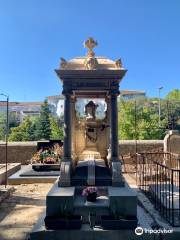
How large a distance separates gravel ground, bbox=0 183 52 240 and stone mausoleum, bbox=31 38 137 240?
97 centimetres

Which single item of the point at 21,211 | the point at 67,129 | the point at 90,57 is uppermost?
the point at 90,57

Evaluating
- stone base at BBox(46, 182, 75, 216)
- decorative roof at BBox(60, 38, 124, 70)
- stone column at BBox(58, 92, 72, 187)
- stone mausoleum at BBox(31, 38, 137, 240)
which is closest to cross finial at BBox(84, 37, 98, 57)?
stone mausoleum at BBox(31, 38, 137, 240)

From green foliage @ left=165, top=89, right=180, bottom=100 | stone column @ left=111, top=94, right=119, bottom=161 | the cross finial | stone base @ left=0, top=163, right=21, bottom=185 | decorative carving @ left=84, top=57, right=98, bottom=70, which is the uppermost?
green foliage @ left=165, top=89, right=180, bottom=100

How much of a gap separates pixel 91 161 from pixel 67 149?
3.09 feet

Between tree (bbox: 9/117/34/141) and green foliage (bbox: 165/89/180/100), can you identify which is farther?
green foliage (bbox: 165/89/180/100)

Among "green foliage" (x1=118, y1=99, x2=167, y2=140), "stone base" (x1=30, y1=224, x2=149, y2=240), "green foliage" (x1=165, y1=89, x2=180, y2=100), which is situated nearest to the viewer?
"stone base" (x1=30, y1=224, x2=149, y2=240)

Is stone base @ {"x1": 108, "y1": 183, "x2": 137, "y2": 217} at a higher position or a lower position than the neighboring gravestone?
lower

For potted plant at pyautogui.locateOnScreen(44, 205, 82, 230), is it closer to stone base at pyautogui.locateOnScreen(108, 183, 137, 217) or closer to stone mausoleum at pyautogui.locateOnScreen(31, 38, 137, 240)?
stone mausoleum at pyautogui.locateOnScreen(31, 38, 137, 240)

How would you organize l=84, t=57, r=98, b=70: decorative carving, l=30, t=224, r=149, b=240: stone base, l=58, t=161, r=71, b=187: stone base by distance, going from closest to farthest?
l=30, t=224, r=149, b=240: stone base
l=58, t=161, r=71, b=187: stone base
l=84, t=57, r=98, b=70: decorative carving

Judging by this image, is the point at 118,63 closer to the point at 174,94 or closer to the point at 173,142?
the point at 173,142

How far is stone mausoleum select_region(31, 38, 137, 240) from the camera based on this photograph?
5.42m

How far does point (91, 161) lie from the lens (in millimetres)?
7496

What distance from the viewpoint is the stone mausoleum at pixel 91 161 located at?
542cm

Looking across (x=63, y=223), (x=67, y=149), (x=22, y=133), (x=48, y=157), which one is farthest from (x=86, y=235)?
(x=22, y=133)
